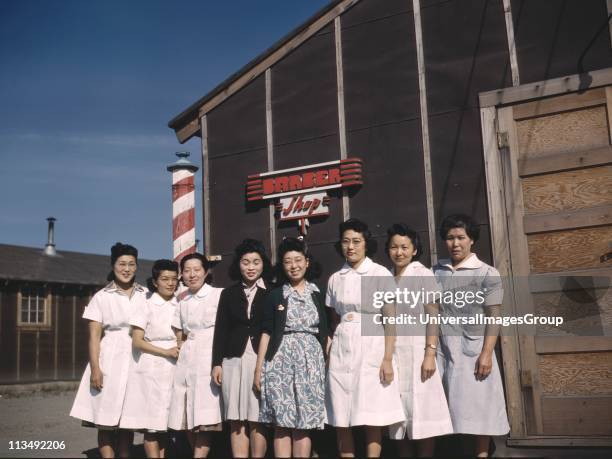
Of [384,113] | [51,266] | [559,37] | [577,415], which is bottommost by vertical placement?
[577,415]

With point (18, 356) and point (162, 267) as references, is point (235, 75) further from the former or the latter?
point (18, 356)

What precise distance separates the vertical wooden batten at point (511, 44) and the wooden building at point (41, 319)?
17.5 meters

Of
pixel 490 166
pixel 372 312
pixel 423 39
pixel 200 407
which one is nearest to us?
pixel 372 312

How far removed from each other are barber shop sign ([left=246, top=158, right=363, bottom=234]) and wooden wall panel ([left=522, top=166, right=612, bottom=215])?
1.69m

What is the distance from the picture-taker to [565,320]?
18.1 ft

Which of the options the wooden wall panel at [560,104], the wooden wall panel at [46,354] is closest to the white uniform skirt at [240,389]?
the wooden wall panel at [560,104]

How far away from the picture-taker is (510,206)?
18.9 ft

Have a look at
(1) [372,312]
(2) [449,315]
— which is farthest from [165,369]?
(2) [449,315]

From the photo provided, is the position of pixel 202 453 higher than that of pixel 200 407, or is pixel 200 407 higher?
pixel 200 407

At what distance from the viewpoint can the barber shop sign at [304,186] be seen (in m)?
6.54

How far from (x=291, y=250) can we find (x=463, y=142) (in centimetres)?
214

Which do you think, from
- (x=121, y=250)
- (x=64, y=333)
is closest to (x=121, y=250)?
(x=121, y=250)

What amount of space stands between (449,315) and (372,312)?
639 millimetres

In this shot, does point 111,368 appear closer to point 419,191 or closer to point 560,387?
point 419,191
